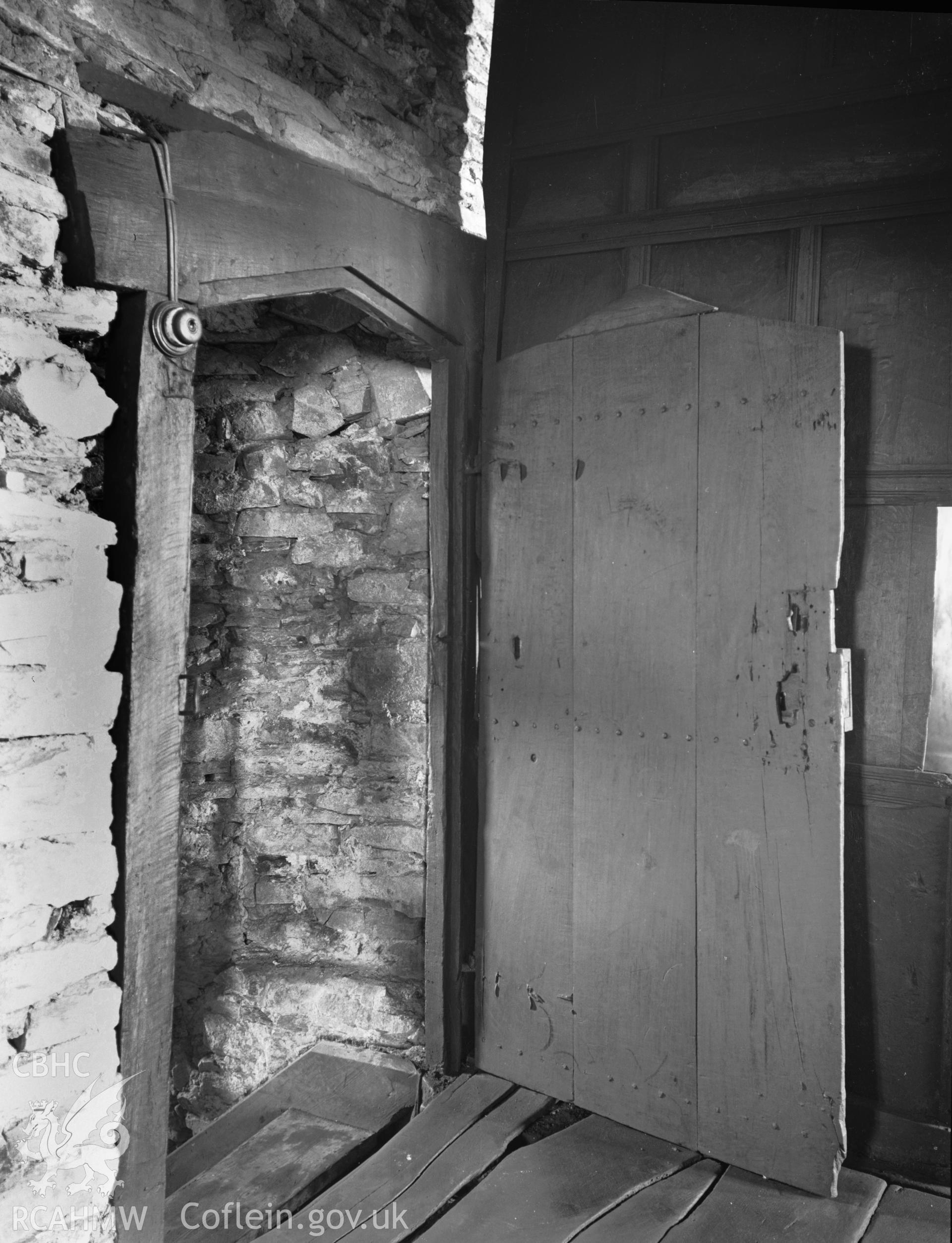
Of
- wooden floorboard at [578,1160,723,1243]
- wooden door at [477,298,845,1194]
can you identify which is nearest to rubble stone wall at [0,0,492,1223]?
wooden door at [477,298,845,1194]

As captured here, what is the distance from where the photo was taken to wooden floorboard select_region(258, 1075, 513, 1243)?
2.20 metres

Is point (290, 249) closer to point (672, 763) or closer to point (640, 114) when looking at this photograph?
point (640, 114)

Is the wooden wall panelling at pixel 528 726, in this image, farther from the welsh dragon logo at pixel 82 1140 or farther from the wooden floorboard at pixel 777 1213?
the welsh dragon logo at pixel 82 1140

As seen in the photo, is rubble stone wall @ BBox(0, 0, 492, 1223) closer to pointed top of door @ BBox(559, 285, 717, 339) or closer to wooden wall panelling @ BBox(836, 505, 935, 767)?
pointed top of door @ BBox(559, 285, 717, 339)

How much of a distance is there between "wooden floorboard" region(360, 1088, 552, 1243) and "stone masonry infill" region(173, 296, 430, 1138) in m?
0.36

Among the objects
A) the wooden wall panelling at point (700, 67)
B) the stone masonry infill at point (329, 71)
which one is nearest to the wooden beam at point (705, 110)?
the wooden wall panelling at point (700, 67)

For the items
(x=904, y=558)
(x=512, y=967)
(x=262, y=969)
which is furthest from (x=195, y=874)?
(x=904, y=558)

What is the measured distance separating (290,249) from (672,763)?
1.40m

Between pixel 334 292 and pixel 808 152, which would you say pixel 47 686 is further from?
pixel 808 152

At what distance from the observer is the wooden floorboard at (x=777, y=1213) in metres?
2.05

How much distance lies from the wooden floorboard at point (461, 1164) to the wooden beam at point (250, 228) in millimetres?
1922

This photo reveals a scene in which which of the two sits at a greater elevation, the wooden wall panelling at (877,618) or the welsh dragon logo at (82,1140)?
the wooden wall panelling at (877,618)

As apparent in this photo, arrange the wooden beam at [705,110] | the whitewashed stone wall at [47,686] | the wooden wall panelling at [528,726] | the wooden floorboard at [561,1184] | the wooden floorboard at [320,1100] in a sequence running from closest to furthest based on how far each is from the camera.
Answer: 1. the whitewashed stone wall at [47,686]
2. the wooden floorboard at [561,1184]
3. the wooden beam at [705,110]
4. the wooden wall panelling at [528,726]
5. the wooden floorboard at [320,1100]

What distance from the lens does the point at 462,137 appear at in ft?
8.74
